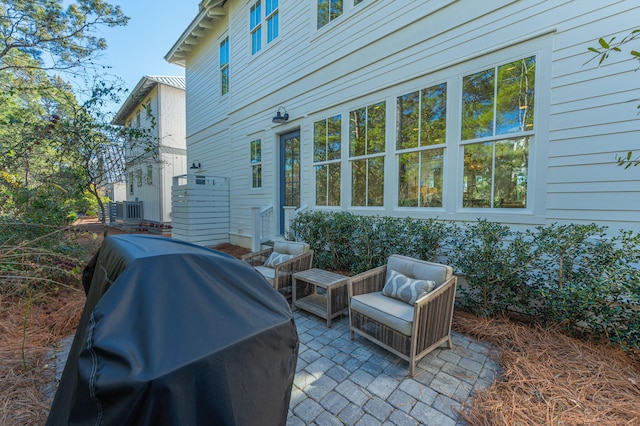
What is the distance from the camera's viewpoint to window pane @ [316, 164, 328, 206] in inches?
224

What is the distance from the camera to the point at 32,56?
16.9ft

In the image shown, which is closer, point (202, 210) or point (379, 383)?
point (379, 383)

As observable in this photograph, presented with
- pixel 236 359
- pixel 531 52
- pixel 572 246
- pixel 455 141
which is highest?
pixel 531 52

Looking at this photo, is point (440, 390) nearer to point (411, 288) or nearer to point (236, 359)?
point (411, 288)

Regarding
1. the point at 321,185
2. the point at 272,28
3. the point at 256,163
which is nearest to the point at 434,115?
the point at 321,185

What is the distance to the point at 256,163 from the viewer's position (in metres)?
7.49

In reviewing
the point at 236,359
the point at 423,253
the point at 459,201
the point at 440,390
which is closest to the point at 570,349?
the point at 440,390

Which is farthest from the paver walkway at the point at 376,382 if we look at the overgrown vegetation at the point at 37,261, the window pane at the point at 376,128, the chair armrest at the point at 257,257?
the window pane at the point at 376,128

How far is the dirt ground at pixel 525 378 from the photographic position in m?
1.80

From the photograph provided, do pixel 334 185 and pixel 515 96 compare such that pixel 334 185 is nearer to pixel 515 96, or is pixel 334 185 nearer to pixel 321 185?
pixel 321 185

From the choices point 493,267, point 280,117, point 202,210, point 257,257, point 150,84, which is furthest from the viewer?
point 150,84

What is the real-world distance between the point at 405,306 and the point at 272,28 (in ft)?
24.1

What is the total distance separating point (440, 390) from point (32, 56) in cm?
841

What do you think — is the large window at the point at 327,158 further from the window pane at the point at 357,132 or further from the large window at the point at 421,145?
the large window at the point at 421,145
